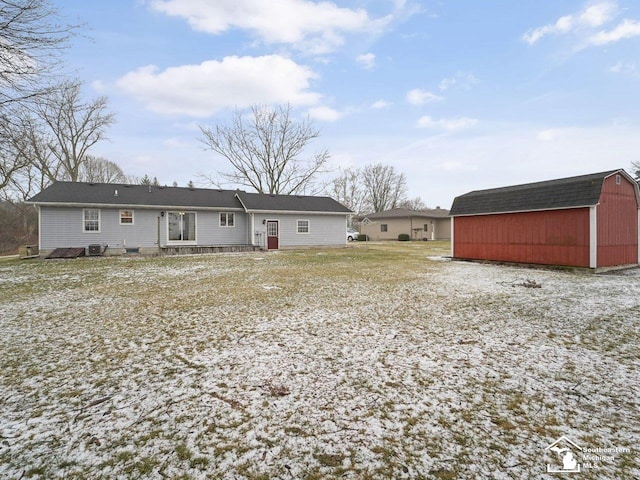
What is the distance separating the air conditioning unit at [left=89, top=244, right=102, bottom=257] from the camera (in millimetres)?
15805

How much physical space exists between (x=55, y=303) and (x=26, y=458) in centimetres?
554

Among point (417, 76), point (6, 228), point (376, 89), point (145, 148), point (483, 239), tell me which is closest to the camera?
point (483, 239)

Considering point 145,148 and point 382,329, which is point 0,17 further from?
point 145,148

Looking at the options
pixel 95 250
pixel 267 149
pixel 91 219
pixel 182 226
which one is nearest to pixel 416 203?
pixel 267 149

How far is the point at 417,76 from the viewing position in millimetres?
15359

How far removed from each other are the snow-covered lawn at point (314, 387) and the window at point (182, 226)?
12.0 meters

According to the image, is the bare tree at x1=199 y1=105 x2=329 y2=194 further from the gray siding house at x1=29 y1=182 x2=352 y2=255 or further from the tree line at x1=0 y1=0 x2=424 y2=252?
the gray siding house at x1=29 y1=182 x2=352 y2=255

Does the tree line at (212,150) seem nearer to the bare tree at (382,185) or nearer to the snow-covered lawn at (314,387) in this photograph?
the snow-covered lawn at (314,387)

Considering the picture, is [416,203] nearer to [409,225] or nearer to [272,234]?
[409,225]

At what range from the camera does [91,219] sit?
16234 mm

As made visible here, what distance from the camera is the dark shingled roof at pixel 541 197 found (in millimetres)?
10664

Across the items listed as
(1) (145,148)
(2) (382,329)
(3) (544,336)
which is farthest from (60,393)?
(1) (145,148)

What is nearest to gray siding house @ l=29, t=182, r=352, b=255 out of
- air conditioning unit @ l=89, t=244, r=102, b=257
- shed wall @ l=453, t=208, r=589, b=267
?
air conditioning unit @ l=89, t=244, r=102, b=257

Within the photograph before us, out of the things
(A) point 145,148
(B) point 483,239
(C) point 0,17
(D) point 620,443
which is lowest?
(D) point 620,443
